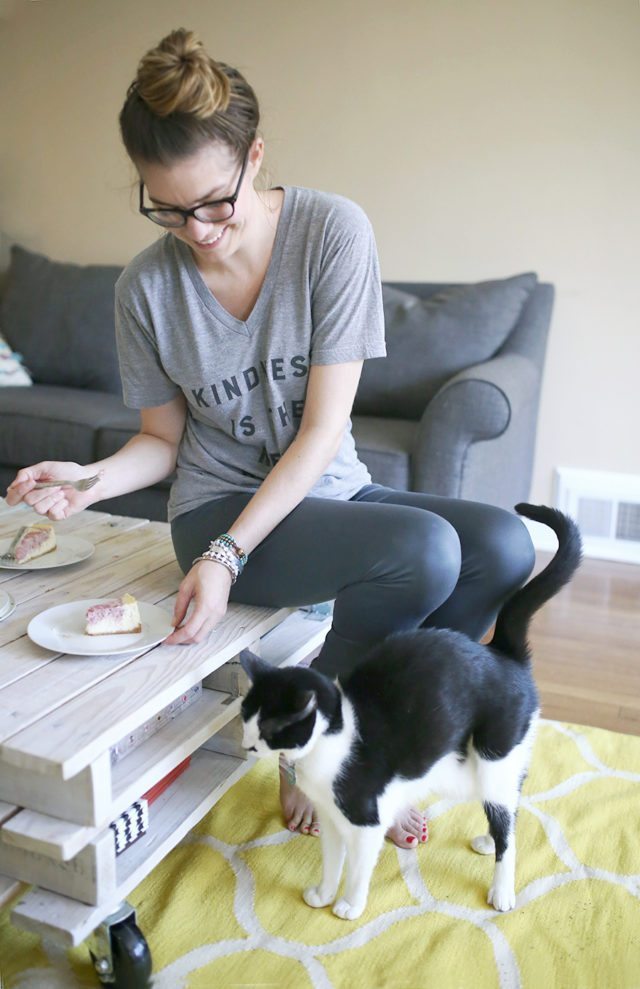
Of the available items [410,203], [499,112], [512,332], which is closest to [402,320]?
[512,332]

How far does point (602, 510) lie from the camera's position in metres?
2.82

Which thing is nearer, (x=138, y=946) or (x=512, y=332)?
(x=138, y=946)

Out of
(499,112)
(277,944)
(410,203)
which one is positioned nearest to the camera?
(277,944)

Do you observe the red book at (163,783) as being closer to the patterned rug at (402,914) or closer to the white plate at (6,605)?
the patterned rug at (402,914)

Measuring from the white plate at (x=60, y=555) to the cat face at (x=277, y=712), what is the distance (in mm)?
484

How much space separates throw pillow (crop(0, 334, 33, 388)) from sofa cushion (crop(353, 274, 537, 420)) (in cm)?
121

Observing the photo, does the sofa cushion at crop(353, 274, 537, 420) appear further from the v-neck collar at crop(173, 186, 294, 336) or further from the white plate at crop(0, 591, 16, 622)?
the white plate at crop(0, 591, 16, 622)

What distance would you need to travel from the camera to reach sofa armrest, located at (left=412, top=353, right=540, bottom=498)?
6.79ft

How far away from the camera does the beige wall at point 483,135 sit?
8.64ft

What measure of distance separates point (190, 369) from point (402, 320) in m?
1.36

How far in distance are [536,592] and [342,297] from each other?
518mm

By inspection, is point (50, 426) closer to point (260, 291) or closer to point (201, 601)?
point (260, 291)

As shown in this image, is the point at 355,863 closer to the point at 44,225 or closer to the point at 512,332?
the point at 512,332

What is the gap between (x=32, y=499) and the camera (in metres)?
1.31
